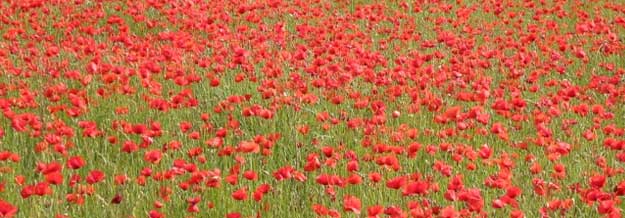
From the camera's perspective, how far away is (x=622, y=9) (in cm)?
1062

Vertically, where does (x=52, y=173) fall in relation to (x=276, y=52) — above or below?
above

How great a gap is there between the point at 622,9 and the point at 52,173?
848 centimetres

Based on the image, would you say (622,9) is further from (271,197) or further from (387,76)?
(271,197)

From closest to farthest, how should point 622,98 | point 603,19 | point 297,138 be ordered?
1. point 297,138
2. point 622,98
3. point 603,19

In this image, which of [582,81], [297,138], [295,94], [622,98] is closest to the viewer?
[297,138]

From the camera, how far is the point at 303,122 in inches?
220

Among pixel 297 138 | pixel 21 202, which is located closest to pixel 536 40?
pixel 297 138

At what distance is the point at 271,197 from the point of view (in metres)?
4.07

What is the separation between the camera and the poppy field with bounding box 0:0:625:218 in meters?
3.95

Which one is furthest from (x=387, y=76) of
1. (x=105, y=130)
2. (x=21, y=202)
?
(x=21, y=202)

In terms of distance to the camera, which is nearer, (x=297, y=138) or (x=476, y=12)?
(x=297, y=138)

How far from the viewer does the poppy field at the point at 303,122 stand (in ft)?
13.0

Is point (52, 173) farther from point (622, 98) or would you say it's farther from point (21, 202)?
point (622, 98)

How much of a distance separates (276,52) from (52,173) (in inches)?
174
